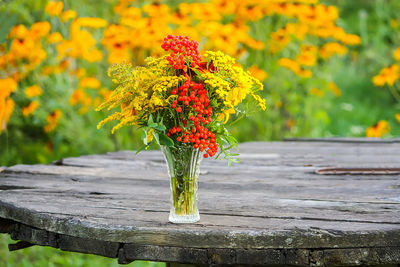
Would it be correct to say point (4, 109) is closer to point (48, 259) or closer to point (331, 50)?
point (48, 259)

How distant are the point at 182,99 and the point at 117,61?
2240 millimetres

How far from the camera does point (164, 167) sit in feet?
7.22

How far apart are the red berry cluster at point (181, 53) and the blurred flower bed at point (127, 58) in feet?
6.41

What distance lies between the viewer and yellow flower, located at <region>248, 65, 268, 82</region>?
3569mm

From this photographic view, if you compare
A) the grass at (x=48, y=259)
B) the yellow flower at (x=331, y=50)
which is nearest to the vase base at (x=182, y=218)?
the grass at (x=48, y=259)

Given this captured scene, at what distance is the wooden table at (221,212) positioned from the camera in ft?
4.14

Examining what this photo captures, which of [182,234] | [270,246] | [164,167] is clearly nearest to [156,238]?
[182,234]

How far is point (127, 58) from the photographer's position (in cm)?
350

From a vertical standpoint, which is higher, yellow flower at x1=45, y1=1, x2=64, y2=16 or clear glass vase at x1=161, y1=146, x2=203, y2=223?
yellow flower at x1=45, y1=1, x2=64, y2=16

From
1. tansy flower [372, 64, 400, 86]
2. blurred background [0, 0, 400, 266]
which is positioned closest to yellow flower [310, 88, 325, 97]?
blurred background [0, 0, 400, 266]

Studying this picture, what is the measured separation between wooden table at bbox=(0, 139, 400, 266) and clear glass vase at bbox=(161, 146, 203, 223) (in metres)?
0.03

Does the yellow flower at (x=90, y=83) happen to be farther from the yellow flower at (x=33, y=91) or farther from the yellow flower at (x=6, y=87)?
the yellow flower at (x=6, y=87)

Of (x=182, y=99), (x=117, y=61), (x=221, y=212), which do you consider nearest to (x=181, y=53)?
(x=182, y=99)

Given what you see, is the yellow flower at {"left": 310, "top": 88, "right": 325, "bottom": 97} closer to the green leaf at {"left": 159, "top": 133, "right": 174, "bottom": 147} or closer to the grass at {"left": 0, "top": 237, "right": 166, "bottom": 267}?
the grass at {"left": 0, "top": 237, "right": 166, "bottom": 267}
